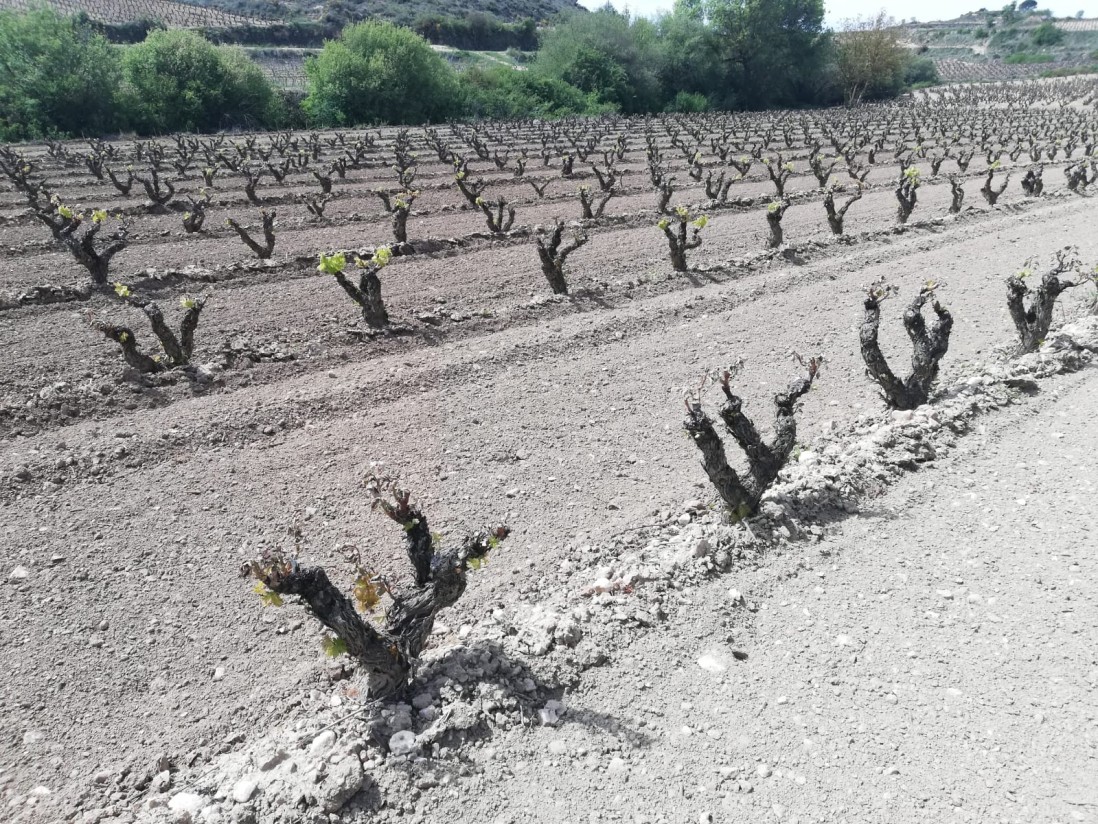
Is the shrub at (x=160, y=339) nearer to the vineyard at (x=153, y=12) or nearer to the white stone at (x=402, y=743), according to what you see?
the white stone at (x=402, y=743)

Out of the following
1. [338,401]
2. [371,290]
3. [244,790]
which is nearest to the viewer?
[244,790]

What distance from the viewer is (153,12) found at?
8212 centimetres

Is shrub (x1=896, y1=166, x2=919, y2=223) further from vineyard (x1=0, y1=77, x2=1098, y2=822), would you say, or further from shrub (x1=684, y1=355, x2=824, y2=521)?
shrub (x1=684, y1=355, x2=824, y2=521)

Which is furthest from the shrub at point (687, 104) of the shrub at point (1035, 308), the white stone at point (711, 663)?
the white stone at point (711, 663)

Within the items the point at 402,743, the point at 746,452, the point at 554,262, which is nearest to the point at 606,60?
the point at 554,262

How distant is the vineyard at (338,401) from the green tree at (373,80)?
36.3 m

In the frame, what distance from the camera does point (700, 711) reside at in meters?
4.97

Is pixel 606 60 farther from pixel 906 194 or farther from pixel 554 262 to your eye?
pixel 554 262

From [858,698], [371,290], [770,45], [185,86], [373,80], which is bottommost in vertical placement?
[858,698]

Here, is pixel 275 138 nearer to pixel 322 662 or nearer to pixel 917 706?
pixel 322 662

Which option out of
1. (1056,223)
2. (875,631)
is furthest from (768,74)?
(875,631)

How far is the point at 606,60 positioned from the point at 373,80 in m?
26.1

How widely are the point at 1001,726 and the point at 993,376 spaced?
670 cm

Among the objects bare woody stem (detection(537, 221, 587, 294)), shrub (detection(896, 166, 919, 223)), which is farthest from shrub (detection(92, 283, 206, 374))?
shrub (detection(896, 166, 919, 223))
